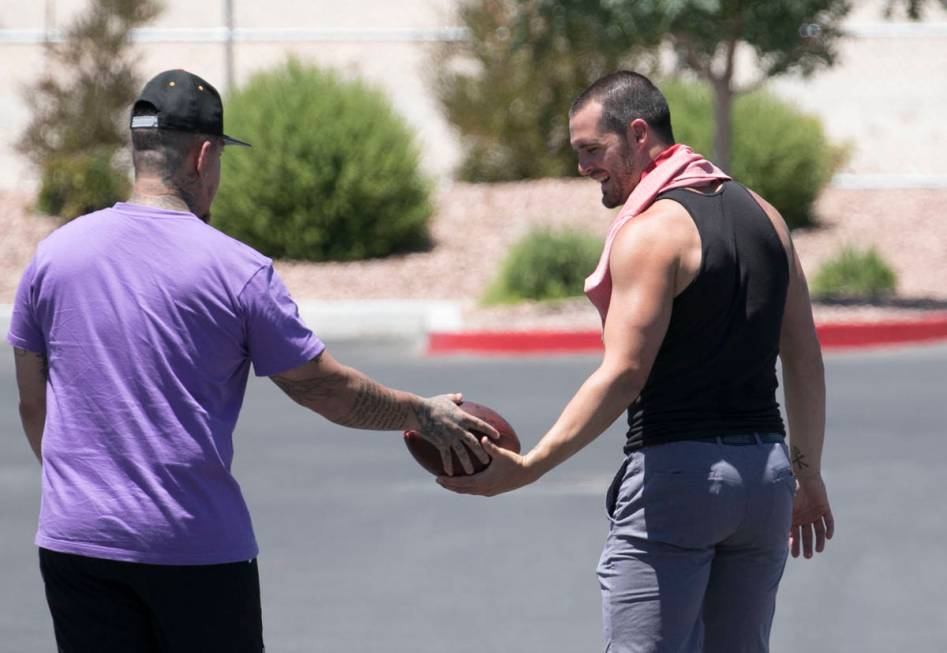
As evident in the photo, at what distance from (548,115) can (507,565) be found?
1965cm

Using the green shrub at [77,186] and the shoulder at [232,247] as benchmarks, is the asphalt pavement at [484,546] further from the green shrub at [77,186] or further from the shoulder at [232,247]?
the green shrub at [77,186]

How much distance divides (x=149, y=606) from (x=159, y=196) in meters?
0.86

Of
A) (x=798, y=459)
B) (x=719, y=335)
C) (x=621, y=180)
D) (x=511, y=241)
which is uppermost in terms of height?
(x=621, y=180)

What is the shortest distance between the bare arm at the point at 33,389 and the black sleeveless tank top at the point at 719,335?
4.37ft

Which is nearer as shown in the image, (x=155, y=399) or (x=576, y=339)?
(x=155, y=399)

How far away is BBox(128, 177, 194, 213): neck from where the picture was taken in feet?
11.5

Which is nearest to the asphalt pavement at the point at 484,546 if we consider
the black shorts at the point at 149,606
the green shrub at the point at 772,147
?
the black shorts at the point at 149,606

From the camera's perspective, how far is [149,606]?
11.2ft

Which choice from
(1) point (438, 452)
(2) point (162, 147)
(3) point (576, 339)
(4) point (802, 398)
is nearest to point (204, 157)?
(2) point (162, 147)

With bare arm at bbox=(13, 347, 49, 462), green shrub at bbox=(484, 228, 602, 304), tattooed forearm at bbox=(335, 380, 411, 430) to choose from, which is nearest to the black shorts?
bare arm at bbox=(13, 347, 49, 462)

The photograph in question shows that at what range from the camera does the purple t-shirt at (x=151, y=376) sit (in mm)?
3387

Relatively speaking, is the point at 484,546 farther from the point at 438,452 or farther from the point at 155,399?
the point at 155,399

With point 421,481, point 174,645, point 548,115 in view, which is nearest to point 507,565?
point 421,481

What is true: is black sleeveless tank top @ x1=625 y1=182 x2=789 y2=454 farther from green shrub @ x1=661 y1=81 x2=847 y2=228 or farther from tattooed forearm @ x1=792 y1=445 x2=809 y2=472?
green shrub @ x1=661 y1=81 x2=847 y2=228
